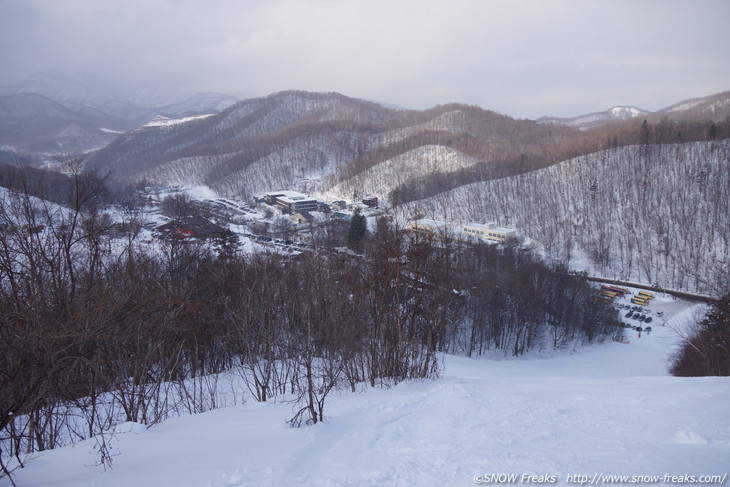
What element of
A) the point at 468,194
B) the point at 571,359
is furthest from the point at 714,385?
the point at 468,194

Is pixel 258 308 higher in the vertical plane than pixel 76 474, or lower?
higher

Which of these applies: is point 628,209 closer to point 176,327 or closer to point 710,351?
point 710,351

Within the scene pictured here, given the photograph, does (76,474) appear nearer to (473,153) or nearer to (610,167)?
(610,167)

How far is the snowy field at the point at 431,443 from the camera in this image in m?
3.11

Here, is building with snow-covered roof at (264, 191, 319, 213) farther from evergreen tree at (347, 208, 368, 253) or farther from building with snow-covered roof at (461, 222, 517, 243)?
evergreen tree at (347, 208, 368, 253)

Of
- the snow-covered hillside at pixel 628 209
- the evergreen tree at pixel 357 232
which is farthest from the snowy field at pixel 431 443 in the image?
the snow-covered hillside at pixel 628 209

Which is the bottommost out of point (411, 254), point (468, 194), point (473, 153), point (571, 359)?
point (571, 359)

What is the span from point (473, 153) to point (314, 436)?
61.8 metres

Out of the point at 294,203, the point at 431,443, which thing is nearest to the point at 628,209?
the point at 294,203

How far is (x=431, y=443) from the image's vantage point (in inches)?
149

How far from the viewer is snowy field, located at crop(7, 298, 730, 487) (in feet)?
10.2

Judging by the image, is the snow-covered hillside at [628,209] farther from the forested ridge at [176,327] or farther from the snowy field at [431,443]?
the snowy field at [431,443]

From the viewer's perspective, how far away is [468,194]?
44781 mm

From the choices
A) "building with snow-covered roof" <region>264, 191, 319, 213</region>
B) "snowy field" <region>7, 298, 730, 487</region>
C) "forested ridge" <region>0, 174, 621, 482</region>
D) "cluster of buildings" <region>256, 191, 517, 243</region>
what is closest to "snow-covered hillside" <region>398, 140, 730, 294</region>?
"cluster of buildings" <region>256, 191, 517, 243</region>
